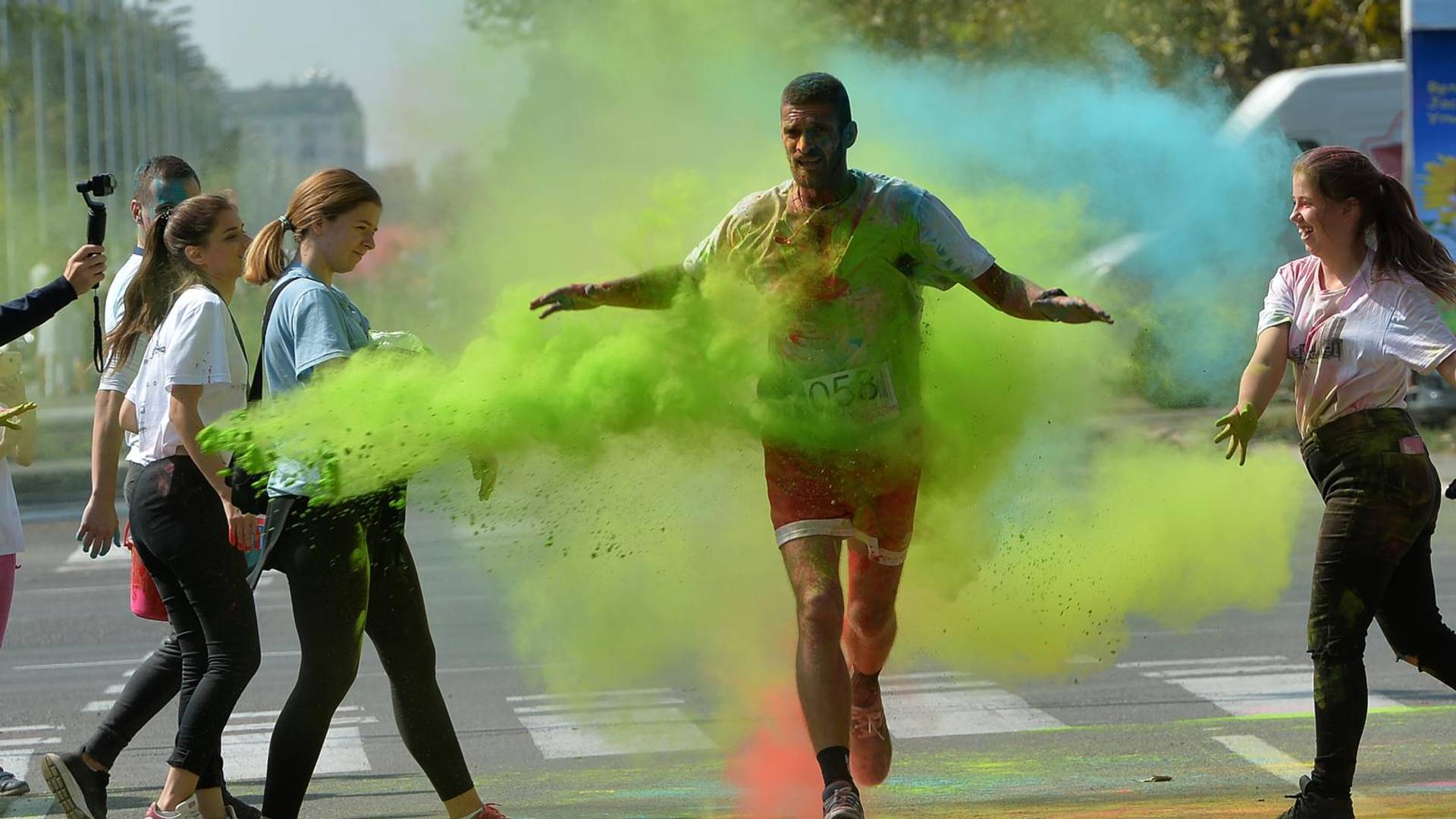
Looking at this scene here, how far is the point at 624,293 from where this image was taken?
5230 millimetres

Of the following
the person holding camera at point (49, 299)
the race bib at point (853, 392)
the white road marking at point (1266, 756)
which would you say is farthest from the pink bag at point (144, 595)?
the white road marking at point (1266, 756)

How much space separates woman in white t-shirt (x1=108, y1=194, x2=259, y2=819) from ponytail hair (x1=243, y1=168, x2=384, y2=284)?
0.80ft

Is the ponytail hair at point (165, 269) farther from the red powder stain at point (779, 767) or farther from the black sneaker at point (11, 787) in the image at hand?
the red powder stain at point (779, 767)

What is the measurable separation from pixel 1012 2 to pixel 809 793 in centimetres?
1594

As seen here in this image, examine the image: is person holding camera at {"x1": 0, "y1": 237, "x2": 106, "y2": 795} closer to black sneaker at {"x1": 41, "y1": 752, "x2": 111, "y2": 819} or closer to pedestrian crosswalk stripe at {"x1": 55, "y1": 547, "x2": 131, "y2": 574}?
black sneaker at {"x1": 41, "y1": 752, "x2": 111, "y2": 819}

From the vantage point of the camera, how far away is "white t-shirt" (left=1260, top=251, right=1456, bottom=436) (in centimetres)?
504

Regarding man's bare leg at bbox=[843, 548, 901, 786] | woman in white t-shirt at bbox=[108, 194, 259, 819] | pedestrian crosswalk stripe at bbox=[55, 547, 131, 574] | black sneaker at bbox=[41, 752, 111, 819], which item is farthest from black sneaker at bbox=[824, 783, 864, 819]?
pedestrian crosswalk stripe at bbox=[55, 547, 131, 574]

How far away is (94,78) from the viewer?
47688 millimetres

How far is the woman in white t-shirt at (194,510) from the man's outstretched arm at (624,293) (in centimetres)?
94

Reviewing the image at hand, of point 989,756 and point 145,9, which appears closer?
point 989,756

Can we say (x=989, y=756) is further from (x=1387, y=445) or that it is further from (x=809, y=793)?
(x=1387, y=445)

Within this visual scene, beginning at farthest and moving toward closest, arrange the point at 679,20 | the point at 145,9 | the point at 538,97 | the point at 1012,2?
the point at 145,9 < the point at 1012,2 < the point at 538,97 < the point at 679,20

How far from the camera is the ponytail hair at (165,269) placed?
5.55m

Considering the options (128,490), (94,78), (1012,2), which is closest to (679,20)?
(128,490)
